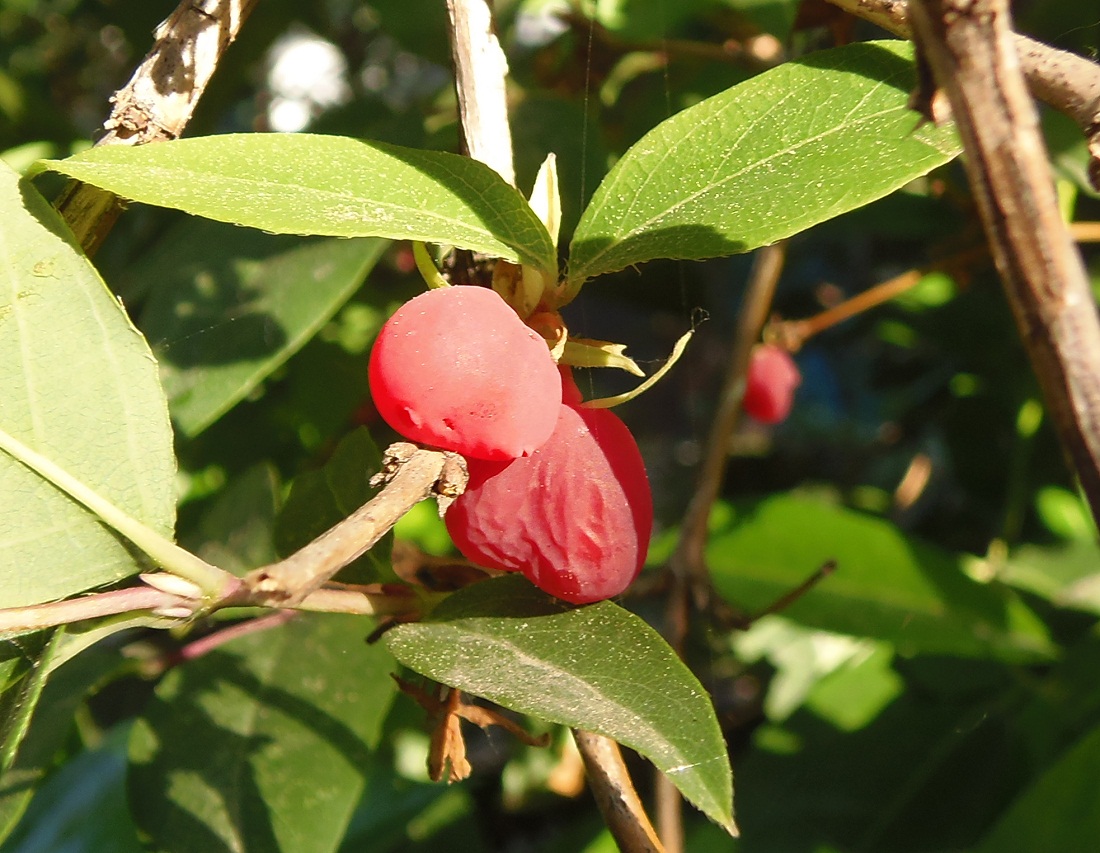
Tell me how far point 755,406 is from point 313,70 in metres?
0.82

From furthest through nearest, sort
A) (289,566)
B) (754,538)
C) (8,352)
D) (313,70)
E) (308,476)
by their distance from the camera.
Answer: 1. (313,70)
2. (754,538)
3. (308,476)
4. (8,352)
5. (289,566)

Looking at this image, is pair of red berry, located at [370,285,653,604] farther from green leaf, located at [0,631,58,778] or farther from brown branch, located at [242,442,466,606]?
green leaf, located at [0,631,58,778]

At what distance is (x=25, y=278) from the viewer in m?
0.37

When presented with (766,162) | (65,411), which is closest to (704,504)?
(766,162)

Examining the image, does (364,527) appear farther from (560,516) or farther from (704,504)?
(704,504)

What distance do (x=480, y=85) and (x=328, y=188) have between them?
0.36ft

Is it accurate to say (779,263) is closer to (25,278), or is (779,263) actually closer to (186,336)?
(186,336)

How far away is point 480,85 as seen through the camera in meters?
0.45

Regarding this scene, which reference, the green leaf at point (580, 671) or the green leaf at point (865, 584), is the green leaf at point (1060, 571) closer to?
the green leaf at point (865, 584)

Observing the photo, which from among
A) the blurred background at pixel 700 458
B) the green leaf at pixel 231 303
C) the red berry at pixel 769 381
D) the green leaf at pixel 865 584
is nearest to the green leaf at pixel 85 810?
the blurred background at pixel 700 458

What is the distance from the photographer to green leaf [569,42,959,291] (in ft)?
1.29

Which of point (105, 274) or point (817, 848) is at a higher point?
point (105, 274)

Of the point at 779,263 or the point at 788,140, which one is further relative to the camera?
the point at 779,263

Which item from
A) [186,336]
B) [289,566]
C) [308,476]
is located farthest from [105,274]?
[289,566]
